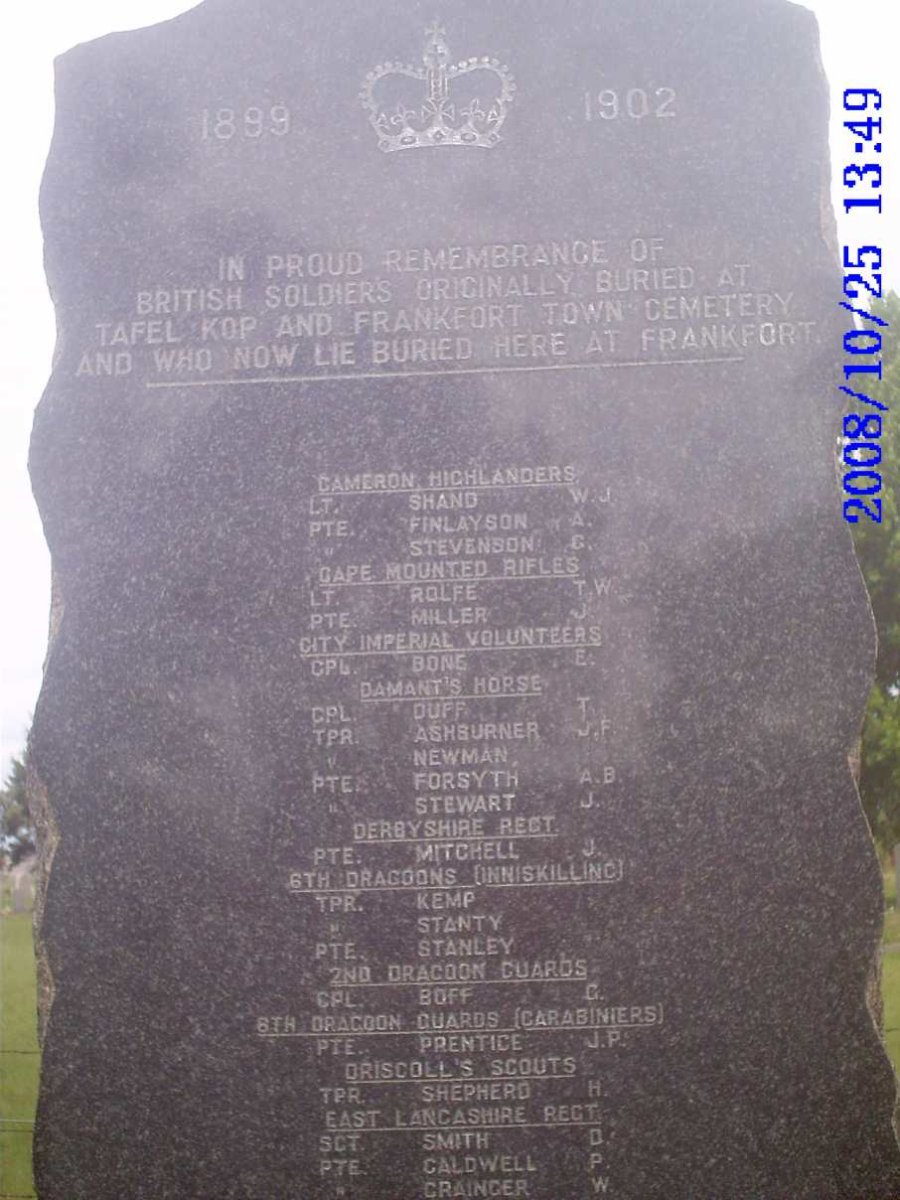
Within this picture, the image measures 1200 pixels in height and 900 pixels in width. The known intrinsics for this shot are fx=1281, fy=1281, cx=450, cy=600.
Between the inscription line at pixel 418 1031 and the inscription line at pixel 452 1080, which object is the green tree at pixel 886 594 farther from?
the inscription line at pixel 452 1080

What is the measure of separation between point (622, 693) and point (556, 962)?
966 millimetres

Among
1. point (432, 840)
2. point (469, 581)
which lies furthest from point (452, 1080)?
point (469, 581)

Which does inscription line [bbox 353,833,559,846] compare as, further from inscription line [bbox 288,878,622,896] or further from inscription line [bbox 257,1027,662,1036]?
inscription line [bbox 257,1027,662,1036]

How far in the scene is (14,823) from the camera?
8.56m

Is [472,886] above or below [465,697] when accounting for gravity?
below

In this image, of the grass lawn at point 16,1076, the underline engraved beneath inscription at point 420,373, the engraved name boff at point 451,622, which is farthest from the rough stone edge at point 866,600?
the grass lawn at point 16,1076

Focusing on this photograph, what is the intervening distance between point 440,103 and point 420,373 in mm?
1053

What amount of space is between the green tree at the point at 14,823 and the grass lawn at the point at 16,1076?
51cm

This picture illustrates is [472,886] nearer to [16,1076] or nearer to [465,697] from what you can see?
[465,697]

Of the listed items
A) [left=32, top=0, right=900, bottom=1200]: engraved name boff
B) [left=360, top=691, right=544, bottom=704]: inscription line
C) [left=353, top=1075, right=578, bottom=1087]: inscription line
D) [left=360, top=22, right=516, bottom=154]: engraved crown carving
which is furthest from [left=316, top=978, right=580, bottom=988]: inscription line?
[left=360, top=22, right=516, bottom=154]: engraved crown carving

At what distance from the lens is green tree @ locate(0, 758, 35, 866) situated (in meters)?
8.47

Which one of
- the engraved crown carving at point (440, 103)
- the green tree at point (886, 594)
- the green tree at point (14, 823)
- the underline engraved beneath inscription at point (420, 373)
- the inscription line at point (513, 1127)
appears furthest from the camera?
the green tree at point (886, 594)

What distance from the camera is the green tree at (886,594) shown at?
1193 centimetres

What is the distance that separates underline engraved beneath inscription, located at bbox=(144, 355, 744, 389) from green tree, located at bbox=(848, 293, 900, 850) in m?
7.52
